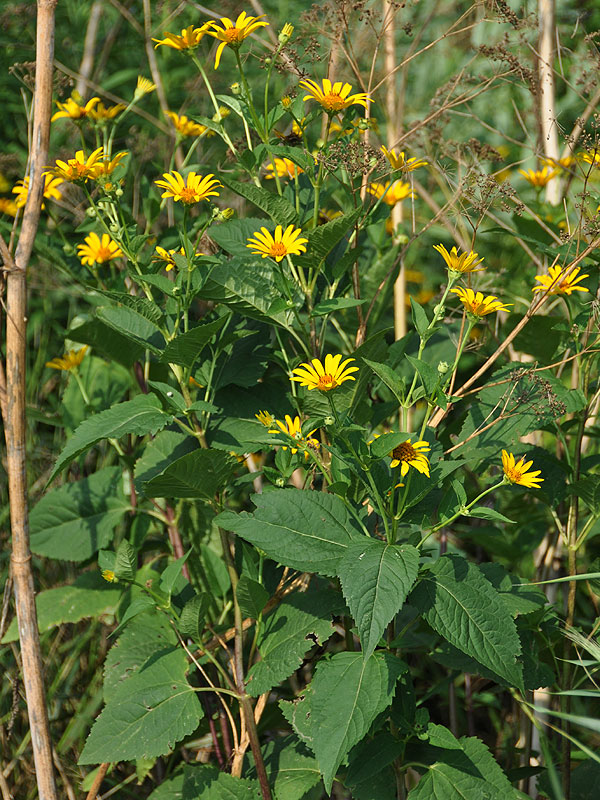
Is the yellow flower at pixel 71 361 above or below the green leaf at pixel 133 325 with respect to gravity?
below

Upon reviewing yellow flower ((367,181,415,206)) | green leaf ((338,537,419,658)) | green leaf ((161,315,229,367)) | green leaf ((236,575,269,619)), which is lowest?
green leaf ((236,575,269,619))

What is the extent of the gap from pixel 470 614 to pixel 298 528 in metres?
Answer: 0.26

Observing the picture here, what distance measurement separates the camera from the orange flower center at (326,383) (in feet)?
3.70

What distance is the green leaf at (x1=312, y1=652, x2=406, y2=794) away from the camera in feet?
3.47

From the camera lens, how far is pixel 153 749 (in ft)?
4.07

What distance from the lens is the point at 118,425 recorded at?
4.09 feet

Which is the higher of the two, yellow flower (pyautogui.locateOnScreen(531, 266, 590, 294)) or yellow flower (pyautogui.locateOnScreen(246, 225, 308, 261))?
yellow flower (pyautogui.locateOnScreen(246, 225, 308, 261))

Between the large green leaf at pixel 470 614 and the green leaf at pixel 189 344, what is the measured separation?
46 centimetres

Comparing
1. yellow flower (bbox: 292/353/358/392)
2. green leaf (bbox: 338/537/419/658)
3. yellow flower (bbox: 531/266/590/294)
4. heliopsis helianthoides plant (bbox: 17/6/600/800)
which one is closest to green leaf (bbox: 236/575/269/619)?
heliopsis helianthoides plant (bbox: 17/6/600/800)

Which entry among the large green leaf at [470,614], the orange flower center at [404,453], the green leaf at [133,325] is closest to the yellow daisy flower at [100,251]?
the green leaf at [133,325]

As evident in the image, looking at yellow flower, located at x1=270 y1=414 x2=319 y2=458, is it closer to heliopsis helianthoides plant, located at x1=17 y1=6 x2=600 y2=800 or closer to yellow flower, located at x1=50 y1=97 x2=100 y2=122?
heliopsis helianthoides plant, located at x1=17 y1=6 x2=600 y2=800

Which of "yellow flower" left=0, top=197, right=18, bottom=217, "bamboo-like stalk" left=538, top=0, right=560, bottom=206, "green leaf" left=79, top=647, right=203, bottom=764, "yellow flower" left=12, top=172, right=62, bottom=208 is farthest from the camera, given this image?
"bamboo-like stalk" left=538, top=0, right=560, bottom=206

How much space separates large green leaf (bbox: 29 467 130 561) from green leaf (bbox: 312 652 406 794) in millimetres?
603

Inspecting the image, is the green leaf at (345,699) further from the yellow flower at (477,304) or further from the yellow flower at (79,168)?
the yellow flower at (79,168)
